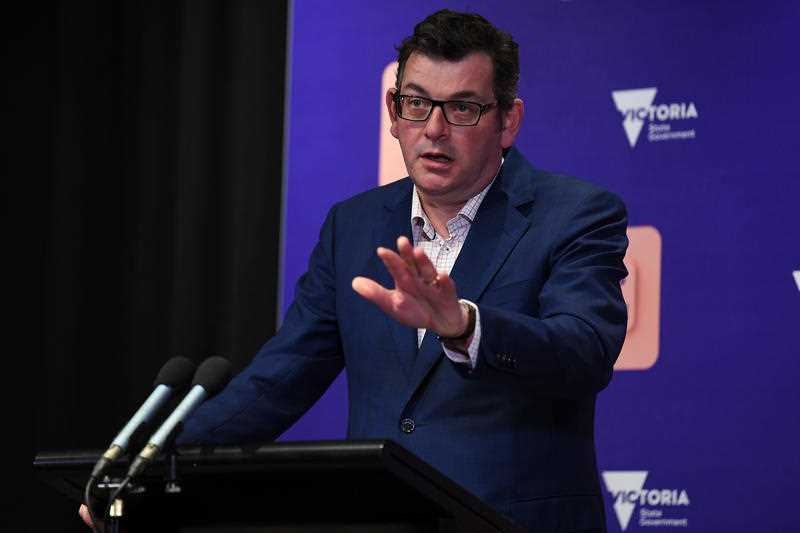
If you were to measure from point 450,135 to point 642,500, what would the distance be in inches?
54.0

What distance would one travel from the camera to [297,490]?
6.64 feet

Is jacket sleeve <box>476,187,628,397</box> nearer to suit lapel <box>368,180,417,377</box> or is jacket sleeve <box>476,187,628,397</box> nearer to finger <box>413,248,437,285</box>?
finger <box>413,248,437,285</box>

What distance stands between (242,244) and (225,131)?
46 cm

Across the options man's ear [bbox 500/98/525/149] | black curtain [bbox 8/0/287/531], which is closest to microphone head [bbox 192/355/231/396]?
man's ear [bbox 500/98/525/149]

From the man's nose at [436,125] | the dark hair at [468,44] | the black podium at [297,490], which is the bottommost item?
the black podium at [297,490]

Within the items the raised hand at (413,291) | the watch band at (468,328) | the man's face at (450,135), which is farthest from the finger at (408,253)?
the man's face at (450,135)

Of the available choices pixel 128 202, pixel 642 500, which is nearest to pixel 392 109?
pixel 642 500

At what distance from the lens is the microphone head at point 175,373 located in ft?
7.18

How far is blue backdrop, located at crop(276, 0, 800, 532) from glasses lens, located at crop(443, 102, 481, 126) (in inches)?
39.9

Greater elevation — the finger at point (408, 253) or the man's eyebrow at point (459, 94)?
the man's eyebrow at point (459, 94)

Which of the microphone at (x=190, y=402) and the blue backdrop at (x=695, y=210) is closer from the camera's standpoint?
the microphone at (x=190, y=402)

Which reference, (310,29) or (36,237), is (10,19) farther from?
(310,29)

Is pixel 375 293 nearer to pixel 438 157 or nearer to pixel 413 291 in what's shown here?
pixel 413 291

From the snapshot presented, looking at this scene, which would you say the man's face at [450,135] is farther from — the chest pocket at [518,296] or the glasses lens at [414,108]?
the chest pocket at [518,296]
